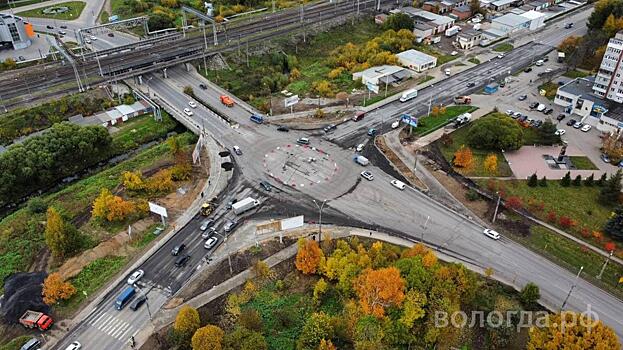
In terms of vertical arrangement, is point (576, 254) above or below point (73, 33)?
below

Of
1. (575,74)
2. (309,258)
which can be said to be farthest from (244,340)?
(575,74)

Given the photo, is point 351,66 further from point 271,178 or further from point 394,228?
point 394,228

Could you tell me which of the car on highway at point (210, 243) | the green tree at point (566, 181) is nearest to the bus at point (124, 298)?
the car on highway at point (210, 243)

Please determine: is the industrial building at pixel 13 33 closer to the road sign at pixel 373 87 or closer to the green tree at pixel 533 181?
the road sign at pixel 373 87

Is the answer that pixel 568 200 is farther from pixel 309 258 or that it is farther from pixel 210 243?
pixel 210 243

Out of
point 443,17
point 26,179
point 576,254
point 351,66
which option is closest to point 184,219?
point 26,179
